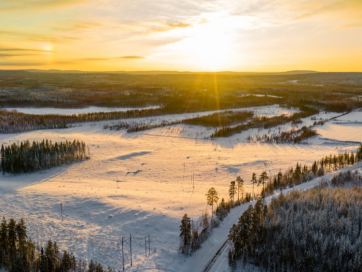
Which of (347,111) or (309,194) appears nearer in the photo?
(309,194)

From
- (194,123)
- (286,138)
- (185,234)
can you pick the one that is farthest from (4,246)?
(194,123)

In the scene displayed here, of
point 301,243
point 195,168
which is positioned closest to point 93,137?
point 195,168

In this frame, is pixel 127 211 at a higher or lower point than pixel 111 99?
lower

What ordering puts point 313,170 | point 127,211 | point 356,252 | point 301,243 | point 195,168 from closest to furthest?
point 356,252
point 301,243
point 127,211
point 313,170
point 195,168

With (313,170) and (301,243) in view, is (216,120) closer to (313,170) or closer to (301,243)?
(313,170)

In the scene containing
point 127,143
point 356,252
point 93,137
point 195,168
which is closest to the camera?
point 356,252

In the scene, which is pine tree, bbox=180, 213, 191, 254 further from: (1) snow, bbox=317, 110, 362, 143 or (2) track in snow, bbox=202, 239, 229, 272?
(1) snow, bbox=317, 110, 362, 143

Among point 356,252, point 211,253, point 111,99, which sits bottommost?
point 211,253
